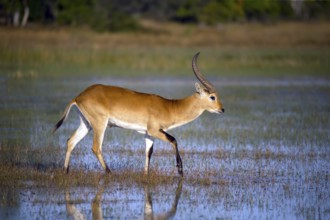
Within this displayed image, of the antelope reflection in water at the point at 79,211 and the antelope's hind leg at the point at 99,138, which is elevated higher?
the antelope reflection in water at the point at 79,211

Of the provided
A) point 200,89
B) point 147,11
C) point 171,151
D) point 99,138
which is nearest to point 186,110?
point 200,89

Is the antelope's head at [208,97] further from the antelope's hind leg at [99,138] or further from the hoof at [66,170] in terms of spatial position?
the hoof at [66,170]

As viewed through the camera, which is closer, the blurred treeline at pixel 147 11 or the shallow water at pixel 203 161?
the shallow water at pixel 203 161

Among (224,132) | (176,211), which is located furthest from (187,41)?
(176,211)

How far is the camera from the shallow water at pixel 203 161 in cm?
896

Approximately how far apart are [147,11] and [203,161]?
1964 inches

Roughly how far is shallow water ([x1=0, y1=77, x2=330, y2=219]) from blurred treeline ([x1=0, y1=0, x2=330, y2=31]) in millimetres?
21504

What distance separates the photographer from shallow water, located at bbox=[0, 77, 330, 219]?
8.96 metres

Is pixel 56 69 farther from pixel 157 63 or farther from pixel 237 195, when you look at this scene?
pixel 237 195

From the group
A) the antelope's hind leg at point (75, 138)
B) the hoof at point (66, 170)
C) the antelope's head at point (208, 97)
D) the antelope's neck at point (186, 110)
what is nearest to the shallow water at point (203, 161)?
the antelope's hind leg at point (75, 138)

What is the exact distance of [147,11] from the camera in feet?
200

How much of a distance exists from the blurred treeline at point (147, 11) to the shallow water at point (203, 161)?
Result: 2150 centimetres

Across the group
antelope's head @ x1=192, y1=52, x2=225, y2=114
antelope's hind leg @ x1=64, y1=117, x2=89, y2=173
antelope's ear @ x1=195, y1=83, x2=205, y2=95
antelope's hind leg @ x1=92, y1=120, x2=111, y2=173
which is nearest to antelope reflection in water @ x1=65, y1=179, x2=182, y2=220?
antelope's hind leg @ x1=92, y1=120, x2=111, y2=173

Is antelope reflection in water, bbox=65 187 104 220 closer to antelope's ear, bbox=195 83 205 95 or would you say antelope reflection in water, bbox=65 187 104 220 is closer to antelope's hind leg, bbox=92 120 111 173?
antelope's hind leg, bbox=92 120 111 173
